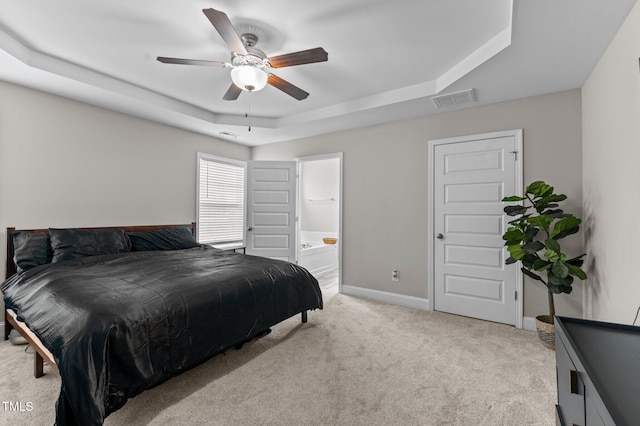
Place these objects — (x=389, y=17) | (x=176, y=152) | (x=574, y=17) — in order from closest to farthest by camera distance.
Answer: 1. (x=574, y=17)
2. (x=389, y=17)
3. (x=176, y=152)

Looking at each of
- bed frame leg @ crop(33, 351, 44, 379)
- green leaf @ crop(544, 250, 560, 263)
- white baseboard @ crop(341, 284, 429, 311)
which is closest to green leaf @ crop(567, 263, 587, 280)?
green leaf @ crop(544, 250, 560, 263)

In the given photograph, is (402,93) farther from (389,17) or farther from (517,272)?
(517,272)

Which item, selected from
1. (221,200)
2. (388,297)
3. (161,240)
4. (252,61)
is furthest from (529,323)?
(221,200)

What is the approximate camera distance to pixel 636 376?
0.84 m

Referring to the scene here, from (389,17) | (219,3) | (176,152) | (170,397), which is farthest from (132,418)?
(176,152)

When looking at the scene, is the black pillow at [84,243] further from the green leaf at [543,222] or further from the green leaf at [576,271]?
the green leaf at [576,271]

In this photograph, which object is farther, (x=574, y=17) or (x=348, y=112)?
(x=348, y=112)

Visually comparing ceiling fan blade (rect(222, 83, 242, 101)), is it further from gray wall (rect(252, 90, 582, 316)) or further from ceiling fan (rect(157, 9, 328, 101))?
gray wall (rect(252, 90, 582, 316))

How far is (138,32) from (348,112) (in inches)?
90.4

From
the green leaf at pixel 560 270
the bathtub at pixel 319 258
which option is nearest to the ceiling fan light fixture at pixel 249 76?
the green leaf at pixel 560 270

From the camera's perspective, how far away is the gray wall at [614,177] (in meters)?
1.83

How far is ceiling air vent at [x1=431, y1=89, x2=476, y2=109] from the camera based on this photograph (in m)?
3.09

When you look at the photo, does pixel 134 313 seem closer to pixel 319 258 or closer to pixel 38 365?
pixel 38 365

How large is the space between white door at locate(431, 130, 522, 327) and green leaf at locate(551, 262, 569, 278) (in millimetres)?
664
